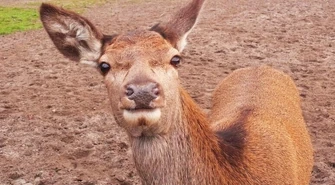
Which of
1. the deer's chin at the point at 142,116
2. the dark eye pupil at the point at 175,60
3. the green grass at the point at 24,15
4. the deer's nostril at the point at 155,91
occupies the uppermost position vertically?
the deer's nostril at the point at 155,91

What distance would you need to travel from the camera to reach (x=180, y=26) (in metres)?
4.36

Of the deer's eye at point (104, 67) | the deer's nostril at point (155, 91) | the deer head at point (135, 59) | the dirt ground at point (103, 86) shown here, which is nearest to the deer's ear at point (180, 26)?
the deer head at point (135, 59)

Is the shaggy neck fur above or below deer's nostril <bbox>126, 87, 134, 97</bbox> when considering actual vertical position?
below

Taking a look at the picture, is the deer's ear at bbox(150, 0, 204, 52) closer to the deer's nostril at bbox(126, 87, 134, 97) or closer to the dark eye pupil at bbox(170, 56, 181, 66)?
the dark eye pupil at bbox(170, 56, 181, 66)

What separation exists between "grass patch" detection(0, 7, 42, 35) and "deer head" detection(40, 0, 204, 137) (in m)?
14.1

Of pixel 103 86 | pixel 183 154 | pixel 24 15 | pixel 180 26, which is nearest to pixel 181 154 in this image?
pixel 183 154

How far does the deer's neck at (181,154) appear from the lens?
4000 millimetres

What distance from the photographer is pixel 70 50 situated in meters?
4.51

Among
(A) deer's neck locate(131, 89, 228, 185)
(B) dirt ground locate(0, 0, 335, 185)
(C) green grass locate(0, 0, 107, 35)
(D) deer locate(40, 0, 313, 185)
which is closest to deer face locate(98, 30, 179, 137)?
(D) deer locate(40, 0, 313, 185)

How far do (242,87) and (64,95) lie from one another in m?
5.12

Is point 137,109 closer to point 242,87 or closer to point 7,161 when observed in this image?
point 242,87

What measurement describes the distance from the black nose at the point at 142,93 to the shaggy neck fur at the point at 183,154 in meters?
0.35

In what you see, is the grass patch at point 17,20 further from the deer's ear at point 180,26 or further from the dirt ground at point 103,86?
the deer's ear at point 180,26

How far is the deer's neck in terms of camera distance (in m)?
4.00
